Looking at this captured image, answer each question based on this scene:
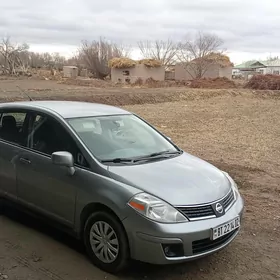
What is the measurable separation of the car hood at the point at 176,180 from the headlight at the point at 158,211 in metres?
0.07

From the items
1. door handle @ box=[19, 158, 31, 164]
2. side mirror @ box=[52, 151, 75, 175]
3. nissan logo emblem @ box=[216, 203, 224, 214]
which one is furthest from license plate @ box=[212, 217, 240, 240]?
door handle @ box=[19, 158, 31, 164]

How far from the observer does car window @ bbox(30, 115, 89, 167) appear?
414cm

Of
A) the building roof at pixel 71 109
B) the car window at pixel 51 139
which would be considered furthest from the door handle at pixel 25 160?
the building roof at pixel 71 109

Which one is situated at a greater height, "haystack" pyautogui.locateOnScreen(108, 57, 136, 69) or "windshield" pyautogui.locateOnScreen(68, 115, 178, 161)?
"haystack" pyautogui.locateOnScreen(108, 57, 136, 69)

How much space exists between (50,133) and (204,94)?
25861 millimetres

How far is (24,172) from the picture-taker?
4.57m

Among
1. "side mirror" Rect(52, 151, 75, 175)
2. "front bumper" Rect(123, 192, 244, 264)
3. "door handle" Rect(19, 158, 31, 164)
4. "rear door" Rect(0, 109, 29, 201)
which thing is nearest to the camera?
"front bumper" Rect(123, 192, 244, 264)

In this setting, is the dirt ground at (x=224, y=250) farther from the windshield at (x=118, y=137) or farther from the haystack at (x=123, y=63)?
the haystack at (x=123, y=63)

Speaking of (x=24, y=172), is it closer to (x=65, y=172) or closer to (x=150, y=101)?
(x=65, y=172)

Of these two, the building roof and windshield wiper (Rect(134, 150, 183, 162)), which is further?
the building roof

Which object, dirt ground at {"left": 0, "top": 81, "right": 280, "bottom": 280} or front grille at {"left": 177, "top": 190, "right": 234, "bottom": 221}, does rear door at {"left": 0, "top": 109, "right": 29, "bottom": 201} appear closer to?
dirt ground at {"left": 0, "top": 81, "right": 280, "bottom": 280}

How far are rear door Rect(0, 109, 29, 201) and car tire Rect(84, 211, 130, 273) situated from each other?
1.38 m

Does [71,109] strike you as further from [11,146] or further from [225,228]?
[225,228]

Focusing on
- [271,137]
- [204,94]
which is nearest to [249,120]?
[271,137]
